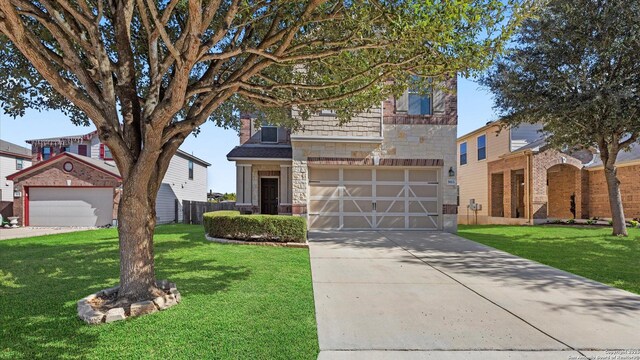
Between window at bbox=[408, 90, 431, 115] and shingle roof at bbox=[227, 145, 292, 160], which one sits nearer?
window at bbox=[408, 90, 431, 115]

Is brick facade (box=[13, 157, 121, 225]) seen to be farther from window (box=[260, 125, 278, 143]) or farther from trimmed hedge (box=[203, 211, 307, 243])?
trimmed hedge (box=[203, 211, 307, 243])

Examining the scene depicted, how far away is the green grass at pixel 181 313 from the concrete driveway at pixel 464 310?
0.44m

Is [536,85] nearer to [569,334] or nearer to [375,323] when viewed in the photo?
[569,334]

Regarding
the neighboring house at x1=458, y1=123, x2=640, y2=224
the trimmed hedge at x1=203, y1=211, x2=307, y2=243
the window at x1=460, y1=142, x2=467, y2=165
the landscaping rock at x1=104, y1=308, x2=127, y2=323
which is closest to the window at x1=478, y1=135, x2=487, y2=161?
the neighboring house at x1=458, y1=123, x2=640, y2=224

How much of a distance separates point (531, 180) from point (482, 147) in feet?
17.0

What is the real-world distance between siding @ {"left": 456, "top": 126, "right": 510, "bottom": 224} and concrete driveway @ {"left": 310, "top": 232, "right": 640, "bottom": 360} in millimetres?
15204

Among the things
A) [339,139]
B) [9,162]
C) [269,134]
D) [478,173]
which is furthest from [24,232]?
[478,173]

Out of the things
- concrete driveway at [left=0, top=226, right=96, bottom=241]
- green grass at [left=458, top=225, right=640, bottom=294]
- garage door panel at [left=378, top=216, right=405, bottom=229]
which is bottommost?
concrete driveway at [left=0, top=226, right=96, bottom=241]

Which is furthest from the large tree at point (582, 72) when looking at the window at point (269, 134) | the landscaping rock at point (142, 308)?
the landscaping rock at point (142, 308)

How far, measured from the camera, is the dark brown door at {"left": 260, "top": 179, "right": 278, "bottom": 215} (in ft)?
55.3

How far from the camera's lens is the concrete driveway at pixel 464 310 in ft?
12.5

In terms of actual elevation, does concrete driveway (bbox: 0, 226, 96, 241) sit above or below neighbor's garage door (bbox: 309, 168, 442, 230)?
below

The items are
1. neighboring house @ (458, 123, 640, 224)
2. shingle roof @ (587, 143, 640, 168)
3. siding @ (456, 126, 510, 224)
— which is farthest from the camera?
siding @ (456, 126, 510, 224)

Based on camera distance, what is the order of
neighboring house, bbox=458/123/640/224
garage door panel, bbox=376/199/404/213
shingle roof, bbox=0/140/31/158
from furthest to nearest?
shingle roof, bbox=0/140/31/158, neighboring house, bbox=458/123/640/224, garage door panel, bbox=376/199/404/213
